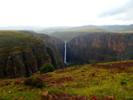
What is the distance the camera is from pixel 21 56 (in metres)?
109

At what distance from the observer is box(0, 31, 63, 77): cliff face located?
100256 millimetres

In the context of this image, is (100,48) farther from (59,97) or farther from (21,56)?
(59,97)

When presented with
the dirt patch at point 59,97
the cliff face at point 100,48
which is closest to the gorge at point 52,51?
the cliff face at point 100,48

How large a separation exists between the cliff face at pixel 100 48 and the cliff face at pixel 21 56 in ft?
144

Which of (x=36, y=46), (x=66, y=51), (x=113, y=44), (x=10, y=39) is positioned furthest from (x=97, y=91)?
(x=66, y=51)

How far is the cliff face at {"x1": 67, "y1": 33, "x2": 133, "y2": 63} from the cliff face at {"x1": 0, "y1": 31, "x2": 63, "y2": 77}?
43.9 meters

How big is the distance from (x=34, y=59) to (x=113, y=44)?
3051 inches

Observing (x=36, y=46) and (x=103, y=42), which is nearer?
(x=36, y=46)

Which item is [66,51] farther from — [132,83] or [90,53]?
[132,83]

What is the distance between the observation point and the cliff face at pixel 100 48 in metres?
168

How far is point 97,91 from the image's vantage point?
24969 mm

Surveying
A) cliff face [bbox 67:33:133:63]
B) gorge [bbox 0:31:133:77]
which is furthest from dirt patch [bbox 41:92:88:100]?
cliff face [bbox 67:33:133:63]

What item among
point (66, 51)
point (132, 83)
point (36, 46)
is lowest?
point (66, 51)

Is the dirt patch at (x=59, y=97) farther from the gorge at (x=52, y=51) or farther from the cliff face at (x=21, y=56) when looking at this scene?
the gorge at (x=52, y=51)
